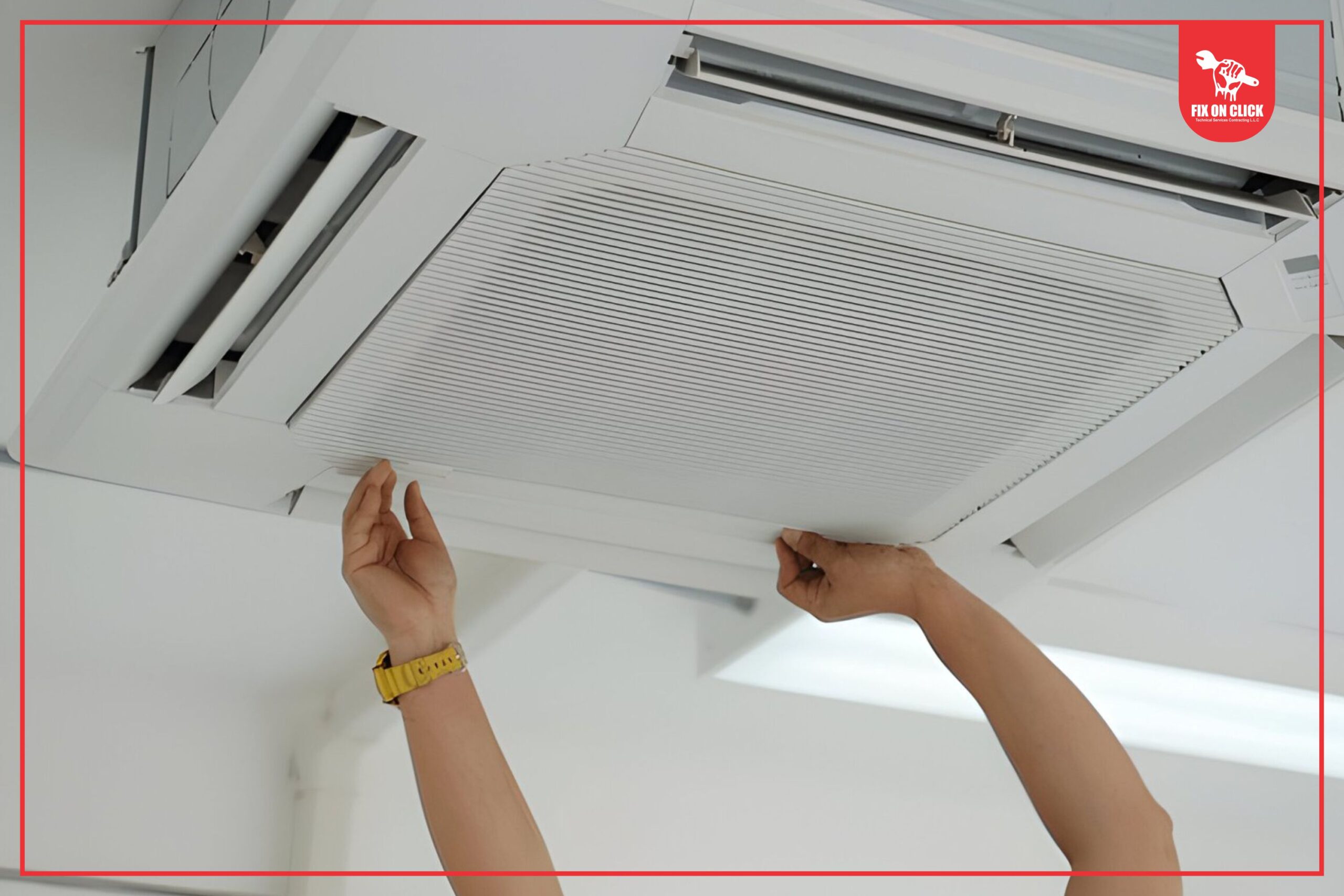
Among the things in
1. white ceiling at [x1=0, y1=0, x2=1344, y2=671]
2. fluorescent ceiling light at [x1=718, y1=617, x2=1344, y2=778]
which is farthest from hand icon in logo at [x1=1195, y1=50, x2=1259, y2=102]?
fluorescent ceiling light at [x1=718, y1=617, x2=1344, y2=778]

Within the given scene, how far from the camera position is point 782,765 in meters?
1.63

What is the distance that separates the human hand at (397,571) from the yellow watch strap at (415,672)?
1cm

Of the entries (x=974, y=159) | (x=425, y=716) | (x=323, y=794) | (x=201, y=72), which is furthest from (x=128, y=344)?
(x=323, y=794)

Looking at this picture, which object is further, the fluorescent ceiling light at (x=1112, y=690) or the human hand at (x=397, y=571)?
the fluorescent ceiling light at (x=1112, y=690)

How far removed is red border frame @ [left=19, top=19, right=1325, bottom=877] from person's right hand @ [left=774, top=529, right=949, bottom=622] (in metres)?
0.28

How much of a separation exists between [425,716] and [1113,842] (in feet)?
1.73

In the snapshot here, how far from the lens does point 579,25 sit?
25.1 inches

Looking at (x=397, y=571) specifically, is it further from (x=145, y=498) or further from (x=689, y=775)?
(x=689, y=775)

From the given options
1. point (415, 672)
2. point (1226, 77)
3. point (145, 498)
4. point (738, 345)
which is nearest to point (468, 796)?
point (415, 672)

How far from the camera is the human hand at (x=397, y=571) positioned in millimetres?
1046

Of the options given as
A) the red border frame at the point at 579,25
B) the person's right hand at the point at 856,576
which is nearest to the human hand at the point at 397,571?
the red border frame at the point at 579,25

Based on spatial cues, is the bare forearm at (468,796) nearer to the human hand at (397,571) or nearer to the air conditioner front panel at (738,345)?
the human hand at (397,571)

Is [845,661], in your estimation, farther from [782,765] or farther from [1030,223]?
[1030,223]

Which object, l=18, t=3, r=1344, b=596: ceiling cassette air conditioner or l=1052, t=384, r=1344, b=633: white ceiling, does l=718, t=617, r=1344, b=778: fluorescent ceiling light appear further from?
l=18, t=3, r=1344, b=596: ceiling cassette air conditioner
